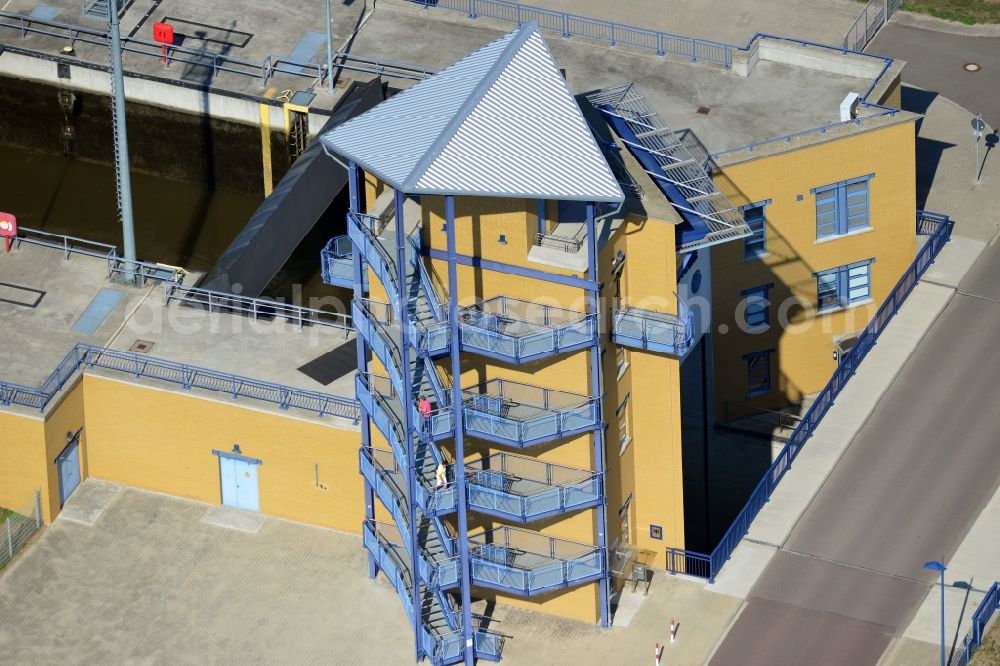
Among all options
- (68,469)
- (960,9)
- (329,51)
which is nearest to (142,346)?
(68,469)

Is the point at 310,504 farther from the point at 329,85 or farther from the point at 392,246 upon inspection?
the point at 329,85

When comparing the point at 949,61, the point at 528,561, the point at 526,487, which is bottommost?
the point at 528,561

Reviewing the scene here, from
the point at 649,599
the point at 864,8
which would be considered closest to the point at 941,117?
the point at 864,8

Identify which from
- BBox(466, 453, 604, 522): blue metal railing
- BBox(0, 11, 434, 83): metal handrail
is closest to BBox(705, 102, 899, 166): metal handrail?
BBox(466, 453, 604, 522): blue metal railing

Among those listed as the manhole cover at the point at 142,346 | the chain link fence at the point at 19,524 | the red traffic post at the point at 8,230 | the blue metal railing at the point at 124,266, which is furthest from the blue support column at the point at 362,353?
the red traffic post at the point at 8,230

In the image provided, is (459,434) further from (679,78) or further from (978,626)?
(679,78)

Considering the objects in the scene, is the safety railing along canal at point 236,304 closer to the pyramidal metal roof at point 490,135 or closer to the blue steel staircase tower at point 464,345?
the blue steel staircase tower at point 464,345
